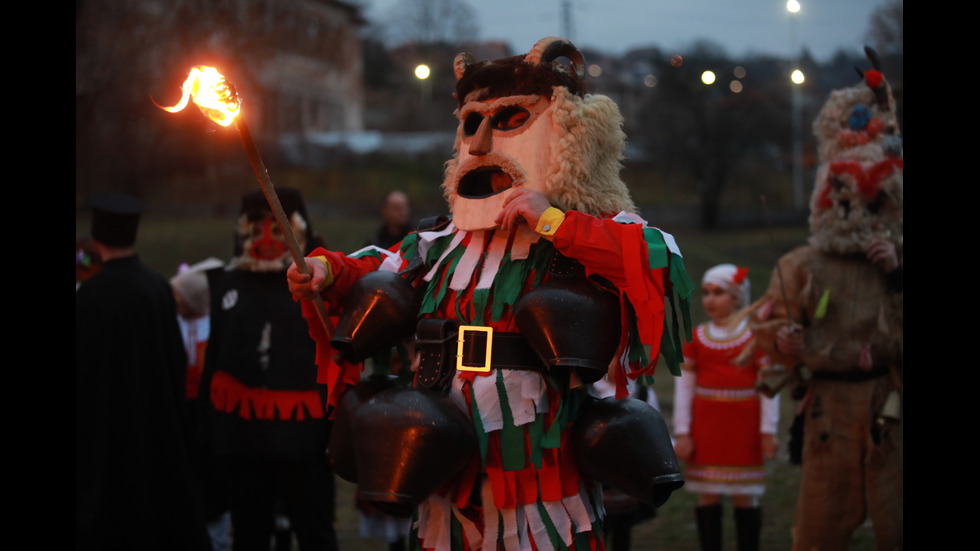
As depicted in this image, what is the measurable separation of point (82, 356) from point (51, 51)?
153 cm

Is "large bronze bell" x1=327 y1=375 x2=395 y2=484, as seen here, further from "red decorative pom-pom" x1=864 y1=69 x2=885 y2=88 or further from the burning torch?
"red decorative pom-pom" x1=864 y1=69 x2=885 y2=88

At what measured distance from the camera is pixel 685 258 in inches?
696

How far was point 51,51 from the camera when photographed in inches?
124

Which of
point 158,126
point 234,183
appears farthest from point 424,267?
point 234,183

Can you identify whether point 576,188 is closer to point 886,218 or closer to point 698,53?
point 886,218

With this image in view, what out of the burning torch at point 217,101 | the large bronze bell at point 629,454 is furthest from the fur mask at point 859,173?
the burning torch at point 217,101

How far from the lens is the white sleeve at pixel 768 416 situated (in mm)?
4832

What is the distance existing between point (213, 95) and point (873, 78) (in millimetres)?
3258

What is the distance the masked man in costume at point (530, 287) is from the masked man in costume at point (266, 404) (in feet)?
3.73

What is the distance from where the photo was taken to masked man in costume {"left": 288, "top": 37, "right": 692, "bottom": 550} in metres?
2.85

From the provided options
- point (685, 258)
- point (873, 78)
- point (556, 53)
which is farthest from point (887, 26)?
point (685, 258)

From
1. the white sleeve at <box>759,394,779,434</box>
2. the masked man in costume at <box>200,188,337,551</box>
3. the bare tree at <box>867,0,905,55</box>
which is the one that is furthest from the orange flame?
the bare tree at <box>867,0,905,55</box>

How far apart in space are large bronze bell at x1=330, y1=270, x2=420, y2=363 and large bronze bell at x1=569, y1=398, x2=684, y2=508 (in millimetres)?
682

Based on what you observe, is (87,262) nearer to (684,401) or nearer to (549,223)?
(684,401)
